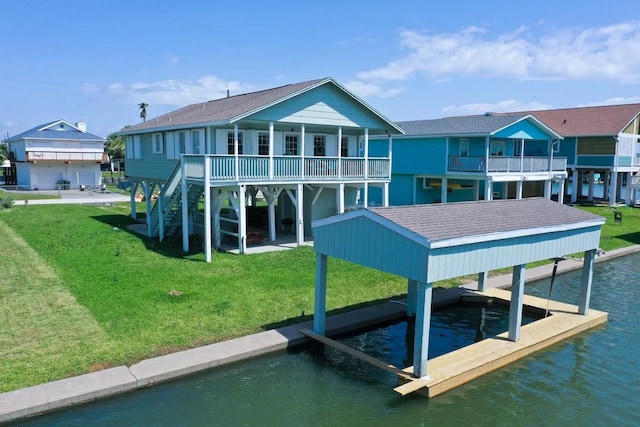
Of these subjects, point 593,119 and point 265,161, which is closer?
point 265,161

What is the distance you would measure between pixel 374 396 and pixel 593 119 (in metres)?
38.1

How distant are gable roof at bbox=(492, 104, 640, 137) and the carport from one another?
28.8 m

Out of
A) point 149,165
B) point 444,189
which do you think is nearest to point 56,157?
point 149,165

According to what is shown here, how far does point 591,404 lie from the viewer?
9.12 m

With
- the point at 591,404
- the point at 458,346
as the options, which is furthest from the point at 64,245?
the point at 591,404

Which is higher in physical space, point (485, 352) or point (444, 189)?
point (444, 189)

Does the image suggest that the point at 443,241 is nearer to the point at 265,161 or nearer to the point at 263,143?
the point at 265,161

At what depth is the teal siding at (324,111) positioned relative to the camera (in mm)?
19641

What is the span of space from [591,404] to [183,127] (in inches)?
668

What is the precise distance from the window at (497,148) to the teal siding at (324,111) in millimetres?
11826

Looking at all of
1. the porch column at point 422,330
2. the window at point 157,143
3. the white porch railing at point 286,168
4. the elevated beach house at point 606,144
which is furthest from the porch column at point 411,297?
the elevated beach house at point 606,144

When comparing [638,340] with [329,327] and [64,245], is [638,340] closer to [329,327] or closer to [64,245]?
[329,327]

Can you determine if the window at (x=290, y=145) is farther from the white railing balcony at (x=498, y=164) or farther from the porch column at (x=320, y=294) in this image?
the porch column at (x=320, y=294)

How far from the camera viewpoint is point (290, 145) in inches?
880
